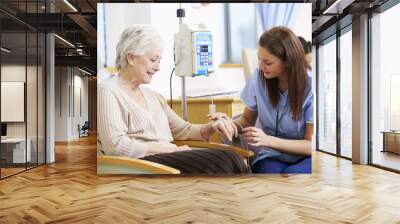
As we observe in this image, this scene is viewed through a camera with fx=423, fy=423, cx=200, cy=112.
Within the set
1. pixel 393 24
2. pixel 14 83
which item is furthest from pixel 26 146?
pixel 393 24

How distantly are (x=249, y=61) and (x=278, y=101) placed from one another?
0.68 meters

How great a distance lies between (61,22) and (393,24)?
18.9 ft

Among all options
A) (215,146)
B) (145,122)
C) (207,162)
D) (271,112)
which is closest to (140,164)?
(145,122)

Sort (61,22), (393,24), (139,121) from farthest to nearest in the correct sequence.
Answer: (61,22) < (393,24) < (139,121)

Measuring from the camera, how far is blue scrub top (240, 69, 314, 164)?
18.9 ft

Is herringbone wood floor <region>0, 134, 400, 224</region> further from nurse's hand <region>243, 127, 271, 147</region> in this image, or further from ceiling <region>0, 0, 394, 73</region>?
ceiling <region>0, 0, 394, 73</region>

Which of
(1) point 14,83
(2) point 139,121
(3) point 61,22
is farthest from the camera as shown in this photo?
(3) point 61,22

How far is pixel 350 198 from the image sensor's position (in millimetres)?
4570

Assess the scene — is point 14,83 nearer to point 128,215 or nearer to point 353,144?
point 128,215

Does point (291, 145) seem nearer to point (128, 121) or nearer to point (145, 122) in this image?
point (145, 122)

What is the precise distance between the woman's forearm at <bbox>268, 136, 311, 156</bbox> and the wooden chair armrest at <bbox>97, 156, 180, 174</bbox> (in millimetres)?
1381

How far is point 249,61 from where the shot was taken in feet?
Answer: 19.1

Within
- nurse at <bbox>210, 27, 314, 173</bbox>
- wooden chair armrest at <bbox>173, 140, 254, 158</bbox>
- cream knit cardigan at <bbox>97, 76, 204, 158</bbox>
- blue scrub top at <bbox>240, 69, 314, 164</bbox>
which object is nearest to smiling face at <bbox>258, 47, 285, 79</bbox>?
nurse at <bbox>210, 27, 314, 173</bbox>

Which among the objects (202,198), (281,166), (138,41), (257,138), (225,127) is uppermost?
(138,41)
